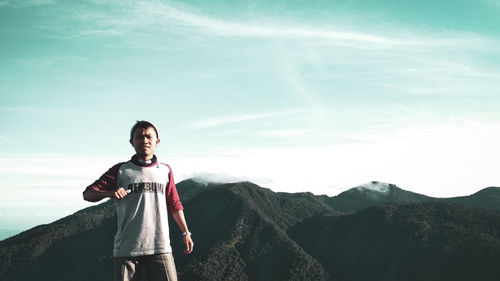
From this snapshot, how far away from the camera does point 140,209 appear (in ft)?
16.3

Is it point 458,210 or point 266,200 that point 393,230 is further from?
point 266,200

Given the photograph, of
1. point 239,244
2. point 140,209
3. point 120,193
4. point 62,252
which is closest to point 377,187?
point 239,244

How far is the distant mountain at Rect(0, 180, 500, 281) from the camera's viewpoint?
8288cm

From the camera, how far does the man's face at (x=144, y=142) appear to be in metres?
5.08

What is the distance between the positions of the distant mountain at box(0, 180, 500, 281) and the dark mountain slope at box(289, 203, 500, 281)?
231 mm

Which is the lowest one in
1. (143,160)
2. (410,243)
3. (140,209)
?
Result: (410,243)

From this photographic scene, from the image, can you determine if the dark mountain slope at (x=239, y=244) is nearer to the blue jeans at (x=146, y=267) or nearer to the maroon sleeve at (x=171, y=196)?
the maroon sleeve at (x=171, y=196)

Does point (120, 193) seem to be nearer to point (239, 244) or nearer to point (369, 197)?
point (239, 244)

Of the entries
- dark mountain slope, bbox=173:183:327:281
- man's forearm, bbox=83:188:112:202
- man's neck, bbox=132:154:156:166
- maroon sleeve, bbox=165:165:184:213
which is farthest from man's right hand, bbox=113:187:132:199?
dark mountain slope, bbox=173:183:327:281

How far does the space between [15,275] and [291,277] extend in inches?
3704

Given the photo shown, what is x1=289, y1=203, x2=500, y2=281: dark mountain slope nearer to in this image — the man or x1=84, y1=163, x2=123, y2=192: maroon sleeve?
the man

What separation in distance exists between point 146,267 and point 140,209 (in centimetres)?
84

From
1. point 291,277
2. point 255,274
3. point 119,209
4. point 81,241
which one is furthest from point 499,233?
point 81,241

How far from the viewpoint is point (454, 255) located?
260 feet
